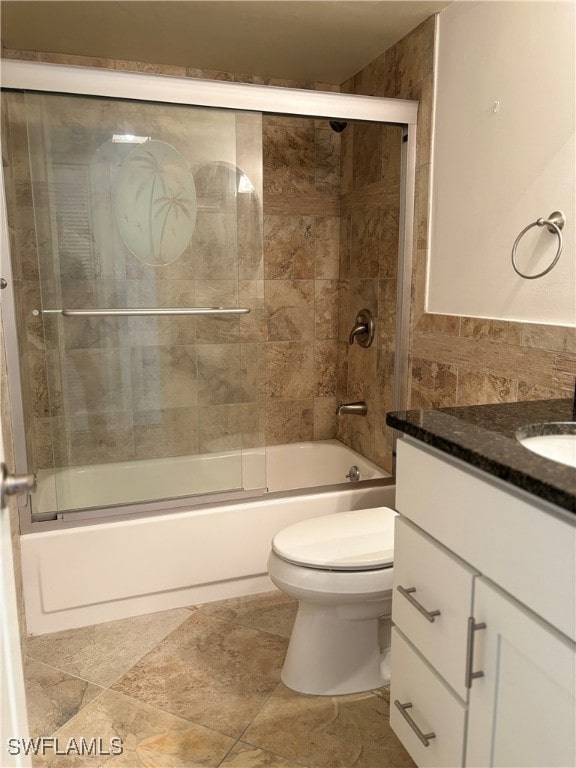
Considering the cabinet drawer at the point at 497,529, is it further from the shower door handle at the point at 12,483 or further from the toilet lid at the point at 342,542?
the shower door handle at the point at 12,483

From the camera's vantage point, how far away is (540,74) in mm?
1600

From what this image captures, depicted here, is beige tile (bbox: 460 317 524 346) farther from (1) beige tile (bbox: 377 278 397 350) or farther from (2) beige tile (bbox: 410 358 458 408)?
(1) beige tile (bbox: 377 278 397 350)

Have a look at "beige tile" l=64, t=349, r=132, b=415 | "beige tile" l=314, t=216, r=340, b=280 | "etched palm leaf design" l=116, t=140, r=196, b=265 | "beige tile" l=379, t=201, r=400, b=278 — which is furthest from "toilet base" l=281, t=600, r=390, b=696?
"beige tile" l=314, t=216, r=340, b=280

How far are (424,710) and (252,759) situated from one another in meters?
0.52

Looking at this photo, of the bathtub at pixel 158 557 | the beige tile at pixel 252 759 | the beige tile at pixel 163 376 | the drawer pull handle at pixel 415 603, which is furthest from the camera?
the beige tile at pixel 163 376

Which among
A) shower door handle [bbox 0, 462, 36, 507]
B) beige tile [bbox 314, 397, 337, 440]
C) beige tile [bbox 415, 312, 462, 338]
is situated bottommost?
beige tile [bbox 314, 397, 337, 440]

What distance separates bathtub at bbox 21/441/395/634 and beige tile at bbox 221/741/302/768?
28.4 inches

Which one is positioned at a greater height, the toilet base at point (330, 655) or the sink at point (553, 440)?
the sink at point (553, 440)

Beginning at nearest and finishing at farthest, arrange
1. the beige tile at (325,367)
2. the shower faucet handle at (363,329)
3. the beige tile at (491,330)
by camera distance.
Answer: the beige tile at (491,330) → the shower faucet handle at (363,329) → the beige tile at (325,367)

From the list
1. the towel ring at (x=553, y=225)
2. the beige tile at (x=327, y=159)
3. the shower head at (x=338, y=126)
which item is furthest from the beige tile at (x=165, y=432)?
the shower head at (x=338, y=126)

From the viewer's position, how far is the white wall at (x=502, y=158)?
1546 millimetres

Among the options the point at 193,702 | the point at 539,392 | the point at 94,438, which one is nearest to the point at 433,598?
the point at 539,392

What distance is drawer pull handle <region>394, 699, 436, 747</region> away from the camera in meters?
1.17

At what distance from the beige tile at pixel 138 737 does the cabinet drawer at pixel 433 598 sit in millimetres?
633
